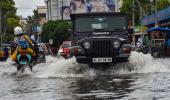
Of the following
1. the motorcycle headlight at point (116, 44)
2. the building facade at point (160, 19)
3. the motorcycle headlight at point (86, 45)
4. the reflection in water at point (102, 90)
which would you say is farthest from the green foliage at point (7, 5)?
the reflection in water at point (102, 90)

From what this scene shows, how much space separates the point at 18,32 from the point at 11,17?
380 feet

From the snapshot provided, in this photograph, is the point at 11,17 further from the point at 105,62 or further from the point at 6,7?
→ the point at 105,62

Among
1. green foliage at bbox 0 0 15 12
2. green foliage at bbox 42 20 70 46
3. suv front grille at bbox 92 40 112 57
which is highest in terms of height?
green foliage at bbox 0 0 15 12

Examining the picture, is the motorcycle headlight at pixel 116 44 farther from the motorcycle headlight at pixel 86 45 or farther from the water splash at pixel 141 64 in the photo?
the water splash at pixel 141 64

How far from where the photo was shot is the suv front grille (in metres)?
17.5

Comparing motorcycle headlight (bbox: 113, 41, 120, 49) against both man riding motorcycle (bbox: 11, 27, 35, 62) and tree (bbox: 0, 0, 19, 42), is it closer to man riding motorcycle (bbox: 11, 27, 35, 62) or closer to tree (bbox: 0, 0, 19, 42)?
man riding motorcycle (bbox: 11, 27, 35, 62)

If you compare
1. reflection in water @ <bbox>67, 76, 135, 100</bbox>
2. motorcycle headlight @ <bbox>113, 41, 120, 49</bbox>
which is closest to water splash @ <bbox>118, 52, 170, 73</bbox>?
motorcycle headlight @ <bbox>113, 41, 120, 49</bbox>

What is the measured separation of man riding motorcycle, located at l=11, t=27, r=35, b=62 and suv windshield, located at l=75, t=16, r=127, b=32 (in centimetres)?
165

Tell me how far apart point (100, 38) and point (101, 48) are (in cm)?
30

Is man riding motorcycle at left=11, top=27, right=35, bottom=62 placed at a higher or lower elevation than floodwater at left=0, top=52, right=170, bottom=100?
higher

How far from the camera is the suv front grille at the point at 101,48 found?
1750 cm

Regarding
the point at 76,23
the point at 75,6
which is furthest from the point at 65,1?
the point at 76,23

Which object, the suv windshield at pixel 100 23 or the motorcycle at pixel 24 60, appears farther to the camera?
the motorcycle at pixel 24 60

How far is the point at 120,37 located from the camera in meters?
18.8
